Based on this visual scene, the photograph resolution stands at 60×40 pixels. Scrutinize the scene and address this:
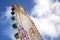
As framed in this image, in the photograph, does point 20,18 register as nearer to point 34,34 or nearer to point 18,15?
point 18,15

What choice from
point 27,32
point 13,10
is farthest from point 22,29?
point 13,10

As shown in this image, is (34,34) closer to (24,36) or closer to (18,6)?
(24,36)

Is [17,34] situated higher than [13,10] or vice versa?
[13,10]

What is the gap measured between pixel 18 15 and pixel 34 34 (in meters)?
8.33

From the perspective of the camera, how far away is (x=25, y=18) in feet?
286

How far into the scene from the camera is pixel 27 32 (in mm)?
87250

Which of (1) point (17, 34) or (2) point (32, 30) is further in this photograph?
A: (1) point (17, 34)

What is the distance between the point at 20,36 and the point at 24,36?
228 centimetres

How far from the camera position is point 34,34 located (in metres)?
84.2

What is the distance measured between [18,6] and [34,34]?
11.6m

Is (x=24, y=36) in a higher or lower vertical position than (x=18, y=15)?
lower

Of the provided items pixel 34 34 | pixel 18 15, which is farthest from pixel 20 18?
pixel 34 34

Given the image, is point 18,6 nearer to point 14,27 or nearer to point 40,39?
point 14,27

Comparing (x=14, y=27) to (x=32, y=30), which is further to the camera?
(x=14, y=27)
